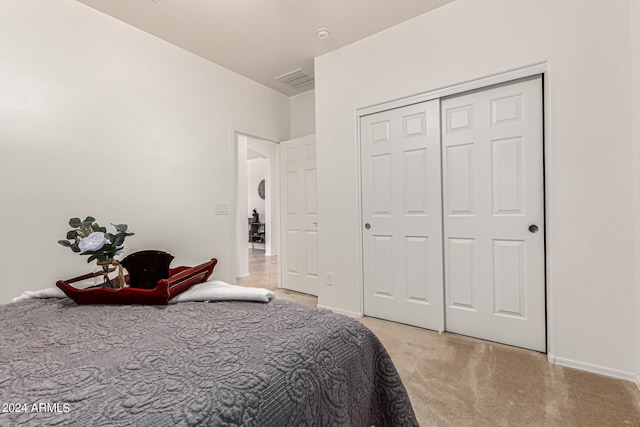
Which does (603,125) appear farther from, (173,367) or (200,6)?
(200,6)

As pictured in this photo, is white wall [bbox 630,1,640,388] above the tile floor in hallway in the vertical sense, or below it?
above

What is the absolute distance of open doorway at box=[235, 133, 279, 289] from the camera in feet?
15.1

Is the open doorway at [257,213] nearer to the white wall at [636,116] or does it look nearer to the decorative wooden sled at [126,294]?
the decorative wooden sled at [126,294]

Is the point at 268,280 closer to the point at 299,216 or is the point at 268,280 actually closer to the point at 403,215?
the point at 299,216

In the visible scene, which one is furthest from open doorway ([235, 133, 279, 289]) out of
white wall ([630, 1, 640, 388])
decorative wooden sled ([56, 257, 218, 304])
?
white wall ([630, 1, 640, 388])

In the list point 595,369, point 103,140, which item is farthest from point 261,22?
point 595,369

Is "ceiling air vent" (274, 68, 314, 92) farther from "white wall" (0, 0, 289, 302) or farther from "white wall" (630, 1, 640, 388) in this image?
"white wall" (630, 1, 640, 388)

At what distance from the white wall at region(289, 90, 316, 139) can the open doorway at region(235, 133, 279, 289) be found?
391 mm

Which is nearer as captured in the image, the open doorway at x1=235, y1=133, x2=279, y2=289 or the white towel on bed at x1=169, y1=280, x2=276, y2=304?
the white towel on bed at x1=169, y1=280, x2=276, y2=304

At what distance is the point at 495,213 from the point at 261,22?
2573 millimetres

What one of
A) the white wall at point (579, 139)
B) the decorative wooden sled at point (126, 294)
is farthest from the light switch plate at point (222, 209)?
the white wall at point (579, 139)

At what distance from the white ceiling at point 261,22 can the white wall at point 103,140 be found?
0.69 feet

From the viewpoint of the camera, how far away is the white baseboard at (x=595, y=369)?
178cm

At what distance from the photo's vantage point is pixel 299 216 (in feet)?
13.0
